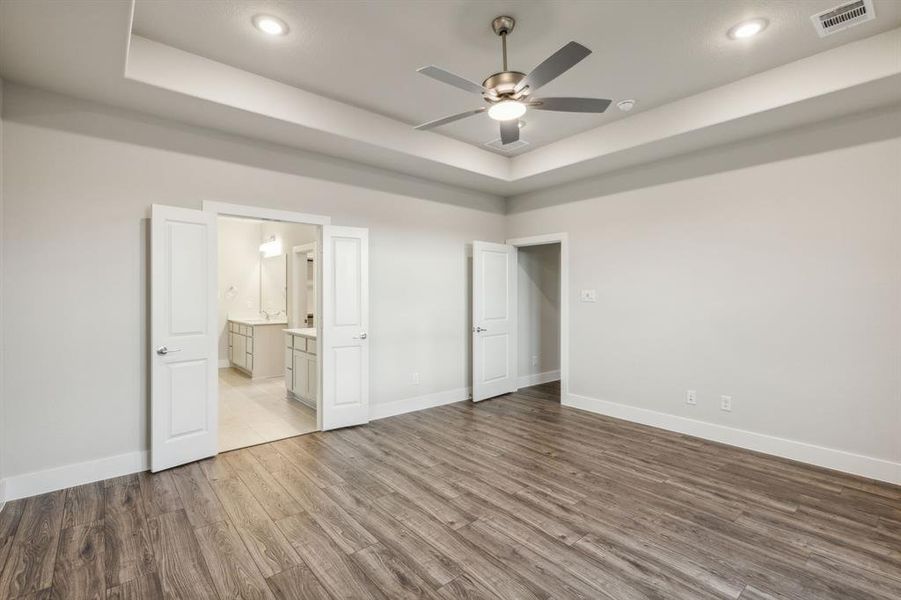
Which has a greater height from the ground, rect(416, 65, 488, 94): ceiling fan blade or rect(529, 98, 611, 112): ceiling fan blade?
rect(416, 65, 488, 94): ceiling fan blade

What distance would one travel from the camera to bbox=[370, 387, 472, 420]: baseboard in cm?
480

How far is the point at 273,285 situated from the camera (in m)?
8.13

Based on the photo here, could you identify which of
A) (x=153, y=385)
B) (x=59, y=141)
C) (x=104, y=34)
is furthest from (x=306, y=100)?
(x=153, y=385)

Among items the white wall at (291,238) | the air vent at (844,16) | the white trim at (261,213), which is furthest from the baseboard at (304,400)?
the air vent at (844,16)

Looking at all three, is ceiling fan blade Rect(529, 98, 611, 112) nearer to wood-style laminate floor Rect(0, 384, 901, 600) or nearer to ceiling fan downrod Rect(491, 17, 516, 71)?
ceiling fan downrod Rect(491, 17, 516, 71)

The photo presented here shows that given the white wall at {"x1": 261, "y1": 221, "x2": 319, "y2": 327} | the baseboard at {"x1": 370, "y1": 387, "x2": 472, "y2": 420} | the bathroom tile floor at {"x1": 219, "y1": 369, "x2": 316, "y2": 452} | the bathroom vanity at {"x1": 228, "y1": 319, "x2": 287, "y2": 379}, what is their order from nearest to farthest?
the bathroom tile floor at {"x1": 219, "y1": 369, "x2": 316, "y2": 452} → the baseboard at {"x1": 370, "y1": 387, "x2": 472, "y2": 420} → the bathroom vanity at {"x1": 228, "y1": 319, "x2": 287, "y2": 379} → the white wall at {"x1": 261, "y1": 221, "x2": 319, "y2": 327}

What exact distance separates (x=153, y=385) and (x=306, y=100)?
2647 mm

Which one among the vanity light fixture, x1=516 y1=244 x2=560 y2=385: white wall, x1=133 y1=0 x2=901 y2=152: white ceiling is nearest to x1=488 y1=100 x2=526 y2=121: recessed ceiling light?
x1=133 y1=0 x2=901 y2=152: white ceiling

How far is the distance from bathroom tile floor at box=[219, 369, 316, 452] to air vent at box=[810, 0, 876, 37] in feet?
16.9

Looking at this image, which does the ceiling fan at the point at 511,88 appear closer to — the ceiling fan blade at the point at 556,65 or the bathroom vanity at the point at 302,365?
the ceiling fan blade at the point at 556,65

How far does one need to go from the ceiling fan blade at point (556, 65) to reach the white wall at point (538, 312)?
388cm

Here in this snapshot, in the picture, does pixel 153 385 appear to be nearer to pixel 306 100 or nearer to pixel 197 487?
pixel 197 487

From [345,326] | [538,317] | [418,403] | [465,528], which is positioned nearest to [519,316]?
[538,317]

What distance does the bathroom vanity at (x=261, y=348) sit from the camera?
6.77 m
